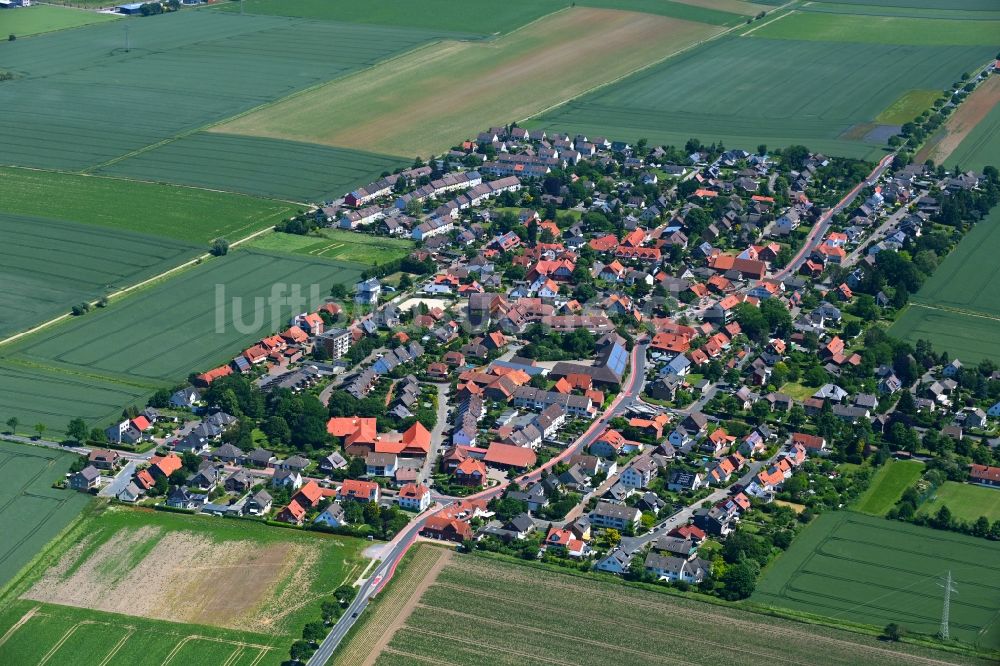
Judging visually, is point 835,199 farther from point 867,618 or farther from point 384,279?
point 867,618

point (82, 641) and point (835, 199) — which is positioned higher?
point (835, 199)

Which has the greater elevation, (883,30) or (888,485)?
(883,30)

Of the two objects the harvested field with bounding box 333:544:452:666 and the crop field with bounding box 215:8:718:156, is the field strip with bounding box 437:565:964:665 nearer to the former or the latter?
the harvested field with bounding box 333:544:452:666

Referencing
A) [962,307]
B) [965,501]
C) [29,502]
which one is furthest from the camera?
[962,307]

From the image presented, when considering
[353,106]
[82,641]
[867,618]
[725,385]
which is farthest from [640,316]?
[353,106]

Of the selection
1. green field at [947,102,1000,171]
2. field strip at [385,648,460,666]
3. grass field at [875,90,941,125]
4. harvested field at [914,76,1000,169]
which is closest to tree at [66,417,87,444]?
field strip at [385,648,460,666]

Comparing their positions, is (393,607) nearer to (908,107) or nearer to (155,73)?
(908,107)

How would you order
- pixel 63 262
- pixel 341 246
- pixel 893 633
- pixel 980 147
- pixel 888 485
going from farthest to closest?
pixel 980 147 < pixel 341 246 < pixel 63 262 < pixel 888 485 < pixel 893 633

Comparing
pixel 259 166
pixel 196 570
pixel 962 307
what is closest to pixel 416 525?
pixel 196 570
